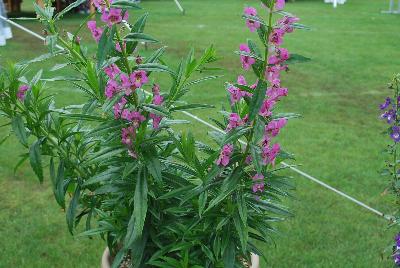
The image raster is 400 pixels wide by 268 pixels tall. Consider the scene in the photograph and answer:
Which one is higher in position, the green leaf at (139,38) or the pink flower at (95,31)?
the pink flower at (95,31)

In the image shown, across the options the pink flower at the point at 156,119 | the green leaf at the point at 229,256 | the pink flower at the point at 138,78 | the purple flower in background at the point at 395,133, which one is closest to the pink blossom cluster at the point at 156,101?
the pink flower at the point at 156,119

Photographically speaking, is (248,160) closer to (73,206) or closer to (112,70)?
(112,70)

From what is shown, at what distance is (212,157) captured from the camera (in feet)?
5.36

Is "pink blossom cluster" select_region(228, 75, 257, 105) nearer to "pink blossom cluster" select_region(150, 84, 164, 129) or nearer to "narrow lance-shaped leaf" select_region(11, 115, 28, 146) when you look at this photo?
"pink blossom cluster" select_region(150, 84, 164, 129)

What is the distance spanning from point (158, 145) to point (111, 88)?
326 millimetres

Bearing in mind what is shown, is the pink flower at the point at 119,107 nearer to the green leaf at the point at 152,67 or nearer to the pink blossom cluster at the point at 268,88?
the green leaf at the point at 152,67

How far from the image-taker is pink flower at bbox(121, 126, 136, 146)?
163 centimetres

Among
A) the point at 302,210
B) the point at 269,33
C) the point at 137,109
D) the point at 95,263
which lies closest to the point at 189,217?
the point at 137,109

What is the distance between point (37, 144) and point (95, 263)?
1147 millimetres

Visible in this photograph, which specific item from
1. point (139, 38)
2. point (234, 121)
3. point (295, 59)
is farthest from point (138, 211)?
point (295, 59)

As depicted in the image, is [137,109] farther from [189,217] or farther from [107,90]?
[189,217]

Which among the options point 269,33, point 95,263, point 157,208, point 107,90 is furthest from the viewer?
point 95,263

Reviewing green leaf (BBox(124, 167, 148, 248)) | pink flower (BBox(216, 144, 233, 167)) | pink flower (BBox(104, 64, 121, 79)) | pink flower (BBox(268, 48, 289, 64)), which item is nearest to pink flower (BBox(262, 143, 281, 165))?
pink flower (BBox(216, 144, 233, 167))

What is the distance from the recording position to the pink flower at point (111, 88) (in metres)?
1.56
